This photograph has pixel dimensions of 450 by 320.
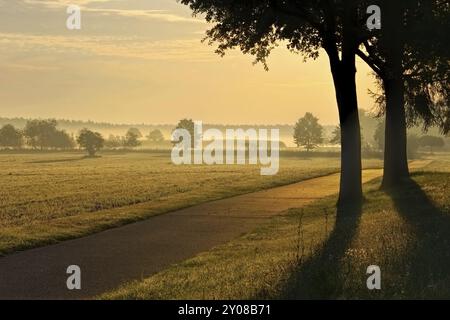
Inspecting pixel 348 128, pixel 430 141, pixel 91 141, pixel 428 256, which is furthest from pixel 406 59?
pixel 430 141

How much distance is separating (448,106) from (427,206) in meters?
17.2

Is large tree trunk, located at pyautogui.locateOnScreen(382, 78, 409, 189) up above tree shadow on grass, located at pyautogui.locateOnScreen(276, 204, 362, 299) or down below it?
above

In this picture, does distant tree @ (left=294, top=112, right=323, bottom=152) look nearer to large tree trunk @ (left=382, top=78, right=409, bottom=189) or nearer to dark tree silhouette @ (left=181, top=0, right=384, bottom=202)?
large tree trunk @ (left=382, top=78, right=409, bottom=189)

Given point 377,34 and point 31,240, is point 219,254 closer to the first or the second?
point 31,240

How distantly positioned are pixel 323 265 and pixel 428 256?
1954mm

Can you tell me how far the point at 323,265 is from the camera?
34.3ft

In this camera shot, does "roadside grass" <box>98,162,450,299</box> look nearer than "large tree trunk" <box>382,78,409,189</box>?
Yes

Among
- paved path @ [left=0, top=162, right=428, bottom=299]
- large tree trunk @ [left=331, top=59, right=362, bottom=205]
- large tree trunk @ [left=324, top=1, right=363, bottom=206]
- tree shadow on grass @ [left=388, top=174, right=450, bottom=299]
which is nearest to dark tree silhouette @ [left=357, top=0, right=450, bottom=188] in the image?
large tree trunk @ [left=324, top=1, right=363, bottom=206]

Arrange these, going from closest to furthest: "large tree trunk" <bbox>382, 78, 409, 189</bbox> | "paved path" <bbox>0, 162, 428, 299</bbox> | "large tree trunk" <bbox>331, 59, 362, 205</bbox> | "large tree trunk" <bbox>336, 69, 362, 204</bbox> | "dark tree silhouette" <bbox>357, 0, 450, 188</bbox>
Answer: "paved path" <bbox>0, 162, 428, 299</bbox>, "dark tree silhouette" <bbox>357, 0, 450, 188</bbox>, "large tree trunk" <bbox>331, 59, 362, 205</bbox>, "large tree trunk" <bbox>336, 69, 362, 204</bbox>, "large tree trunk" <bbox>382, 78, 409, 189</bbox>

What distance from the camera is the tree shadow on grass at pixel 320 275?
29.1 feet

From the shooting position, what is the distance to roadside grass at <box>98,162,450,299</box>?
901 centimetres

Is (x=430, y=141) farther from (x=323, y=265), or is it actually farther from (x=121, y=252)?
(x=323, y=265)
